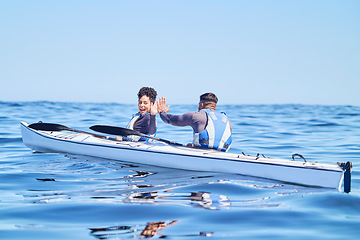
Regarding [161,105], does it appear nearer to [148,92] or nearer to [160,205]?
[148,92]

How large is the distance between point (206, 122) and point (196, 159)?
685 mm

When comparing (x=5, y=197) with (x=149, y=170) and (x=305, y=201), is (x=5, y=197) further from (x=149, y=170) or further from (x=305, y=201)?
(x=305, y=201)

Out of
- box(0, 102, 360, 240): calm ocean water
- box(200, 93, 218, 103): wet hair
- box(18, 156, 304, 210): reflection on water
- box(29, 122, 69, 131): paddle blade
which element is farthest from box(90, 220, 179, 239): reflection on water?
box(29, 122, 69, 131): paddle blade

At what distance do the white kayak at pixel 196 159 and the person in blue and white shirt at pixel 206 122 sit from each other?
20 cm

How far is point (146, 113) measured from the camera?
8.03 metres

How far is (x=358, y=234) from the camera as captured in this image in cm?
373

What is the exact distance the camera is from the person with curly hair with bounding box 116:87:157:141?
Result: 794cm

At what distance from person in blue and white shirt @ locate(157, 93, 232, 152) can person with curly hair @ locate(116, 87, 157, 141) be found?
660 millimetres

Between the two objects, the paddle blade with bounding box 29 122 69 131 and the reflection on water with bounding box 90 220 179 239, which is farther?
the paddle blade with bounding box 29 122 69 131

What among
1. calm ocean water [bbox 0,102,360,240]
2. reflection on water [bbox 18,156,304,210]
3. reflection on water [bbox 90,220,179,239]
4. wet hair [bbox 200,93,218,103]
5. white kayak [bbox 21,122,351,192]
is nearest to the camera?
reflection on water [bbox 90,220,179,239]

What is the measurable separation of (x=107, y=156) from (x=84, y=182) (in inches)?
84.4

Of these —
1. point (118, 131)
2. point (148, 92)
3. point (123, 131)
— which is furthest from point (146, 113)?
point (118, 131)

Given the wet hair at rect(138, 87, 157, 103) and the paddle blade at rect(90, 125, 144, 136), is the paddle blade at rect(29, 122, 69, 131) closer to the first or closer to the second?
the paddle blade at rect(90, 125, 144, 136)

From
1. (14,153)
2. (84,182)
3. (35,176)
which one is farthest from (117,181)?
(14,153)
